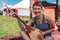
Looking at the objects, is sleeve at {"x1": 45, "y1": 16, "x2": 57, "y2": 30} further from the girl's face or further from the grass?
the grass

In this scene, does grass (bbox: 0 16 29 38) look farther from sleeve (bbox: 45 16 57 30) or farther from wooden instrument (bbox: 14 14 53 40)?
sleeve (bbox: 45 16 57 30)

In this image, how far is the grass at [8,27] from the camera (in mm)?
2744

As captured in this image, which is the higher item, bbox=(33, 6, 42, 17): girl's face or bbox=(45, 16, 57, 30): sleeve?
bbox=(33, 6, 42, 17): girl's face

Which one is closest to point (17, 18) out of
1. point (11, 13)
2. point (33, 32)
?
point (11, 13)

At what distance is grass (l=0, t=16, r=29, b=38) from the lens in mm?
2744

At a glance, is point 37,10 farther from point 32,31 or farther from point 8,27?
point 8,27

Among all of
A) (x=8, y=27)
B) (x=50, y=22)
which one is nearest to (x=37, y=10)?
(x=50, y=22)

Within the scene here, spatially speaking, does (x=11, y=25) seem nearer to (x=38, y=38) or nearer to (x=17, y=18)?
(x=17, y=18)

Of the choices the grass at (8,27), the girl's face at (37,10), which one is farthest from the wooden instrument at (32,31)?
the girl's face at (37,10)

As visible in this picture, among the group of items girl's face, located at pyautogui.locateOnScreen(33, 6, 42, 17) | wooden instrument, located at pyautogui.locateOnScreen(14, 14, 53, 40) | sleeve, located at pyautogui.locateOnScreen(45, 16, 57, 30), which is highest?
girl's face, located at pyautogui.locateOnScreen(33, 6, 42, 17)

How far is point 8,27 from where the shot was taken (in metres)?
2.77

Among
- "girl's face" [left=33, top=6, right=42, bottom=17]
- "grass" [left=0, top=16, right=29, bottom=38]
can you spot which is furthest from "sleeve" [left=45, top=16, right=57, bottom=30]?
"grass" [left=0, top=16, right=29, bottom=38]

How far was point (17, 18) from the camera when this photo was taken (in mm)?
2721

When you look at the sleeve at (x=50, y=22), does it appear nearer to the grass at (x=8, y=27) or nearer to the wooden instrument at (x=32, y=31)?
the wooden instrument at (x=32, y=31)
